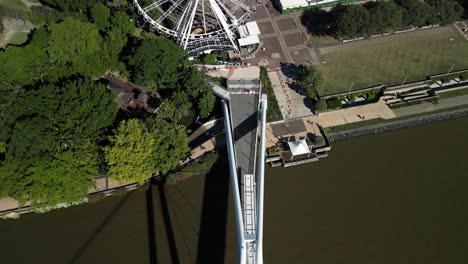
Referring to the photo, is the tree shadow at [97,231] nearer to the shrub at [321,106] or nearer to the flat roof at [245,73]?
the flat roof at [245,73]

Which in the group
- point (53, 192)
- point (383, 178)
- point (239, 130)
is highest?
point (239, 130)

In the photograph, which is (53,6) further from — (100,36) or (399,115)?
(399,115)

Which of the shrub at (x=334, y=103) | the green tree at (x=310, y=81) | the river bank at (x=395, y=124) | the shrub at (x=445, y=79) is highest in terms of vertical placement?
the green tree at (x=310, y=81)

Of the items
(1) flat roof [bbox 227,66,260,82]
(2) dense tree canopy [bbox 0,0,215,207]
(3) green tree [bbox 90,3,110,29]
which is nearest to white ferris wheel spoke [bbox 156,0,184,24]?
(2) dense tree canopy [bbox 0,0,215,207]

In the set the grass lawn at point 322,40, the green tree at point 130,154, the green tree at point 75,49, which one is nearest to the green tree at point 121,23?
the green tree at point 75,49

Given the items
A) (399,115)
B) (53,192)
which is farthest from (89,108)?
(399,115)

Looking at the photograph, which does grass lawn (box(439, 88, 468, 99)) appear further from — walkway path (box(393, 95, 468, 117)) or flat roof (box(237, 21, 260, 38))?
flat roof (box(237, 21, 260, 38))
